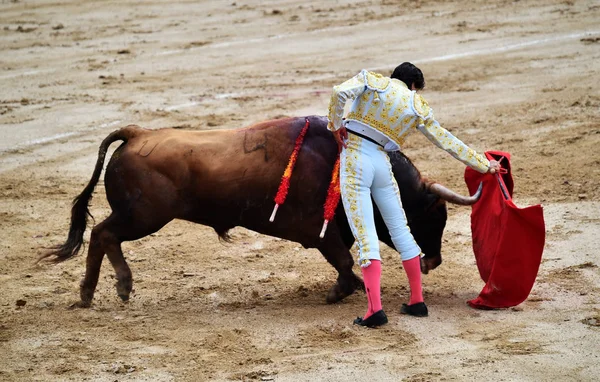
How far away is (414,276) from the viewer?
6395mm

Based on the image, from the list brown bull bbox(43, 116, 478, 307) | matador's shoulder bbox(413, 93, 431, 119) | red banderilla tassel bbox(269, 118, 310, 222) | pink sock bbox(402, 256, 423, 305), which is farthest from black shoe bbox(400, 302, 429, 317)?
matador's shoulder bbox(413, 93, 431, 119)

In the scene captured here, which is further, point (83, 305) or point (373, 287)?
point (83, 305)

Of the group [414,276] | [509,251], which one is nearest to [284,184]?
[414,276]

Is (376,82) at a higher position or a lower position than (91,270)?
higher

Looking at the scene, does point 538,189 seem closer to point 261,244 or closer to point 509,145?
point 509,145

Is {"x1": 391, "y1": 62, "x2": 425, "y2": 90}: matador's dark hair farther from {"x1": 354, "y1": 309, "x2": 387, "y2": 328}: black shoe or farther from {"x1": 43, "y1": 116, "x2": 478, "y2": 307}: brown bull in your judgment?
{"x1": 354, "y1": 309, "x2": 387, "y2": 328}: black shoe

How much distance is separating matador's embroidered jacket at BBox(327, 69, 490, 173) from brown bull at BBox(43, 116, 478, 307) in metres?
0.52

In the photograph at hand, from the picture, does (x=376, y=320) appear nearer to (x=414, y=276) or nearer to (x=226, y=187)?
(x=414, y=276)

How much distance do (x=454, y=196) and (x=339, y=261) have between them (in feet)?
2.79

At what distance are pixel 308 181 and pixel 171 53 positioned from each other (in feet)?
25.0

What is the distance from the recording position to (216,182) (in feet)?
21.5

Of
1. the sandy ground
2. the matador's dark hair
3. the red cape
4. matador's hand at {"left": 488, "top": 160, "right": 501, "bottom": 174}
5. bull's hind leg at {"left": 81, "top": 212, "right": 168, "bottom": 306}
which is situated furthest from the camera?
bull's hind leg at {"left": 81, "top": 212, "right": 168, "bottom": 306}

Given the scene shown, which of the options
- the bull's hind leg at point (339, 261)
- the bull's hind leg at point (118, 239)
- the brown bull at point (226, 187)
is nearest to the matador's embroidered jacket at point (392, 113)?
the brown bull at point (226, 187)

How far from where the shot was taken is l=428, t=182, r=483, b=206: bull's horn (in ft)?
21.5
